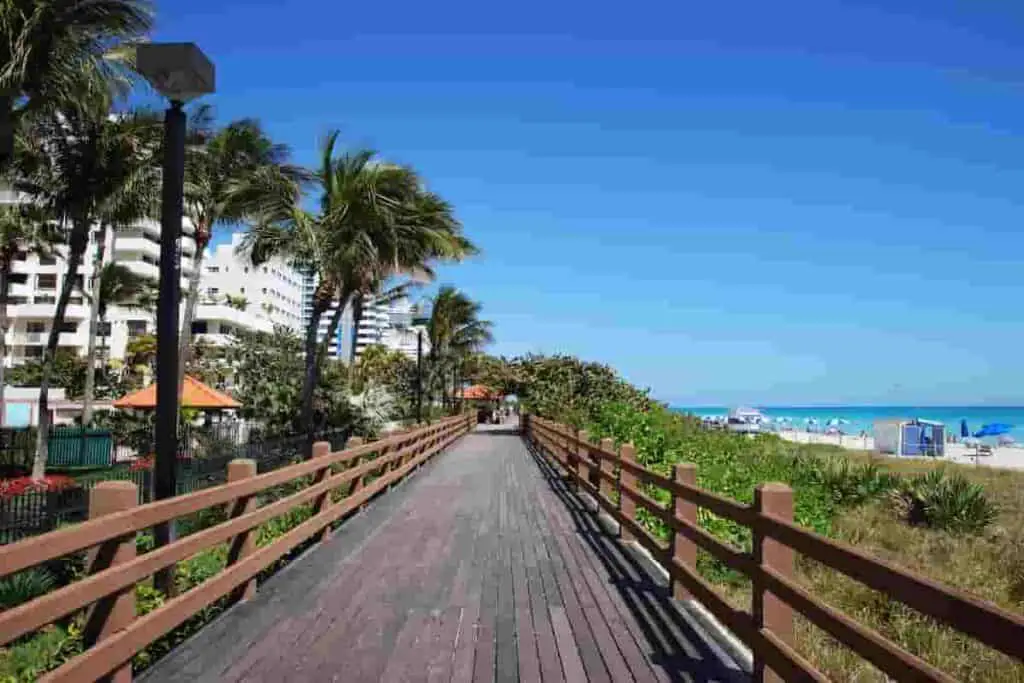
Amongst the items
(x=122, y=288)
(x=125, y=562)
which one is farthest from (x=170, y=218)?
(x=122, y=288)

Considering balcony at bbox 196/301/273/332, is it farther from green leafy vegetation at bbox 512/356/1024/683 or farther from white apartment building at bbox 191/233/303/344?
green leafy vegetation at bbox 512/356/1024/683

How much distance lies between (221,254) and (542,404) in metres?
91.3

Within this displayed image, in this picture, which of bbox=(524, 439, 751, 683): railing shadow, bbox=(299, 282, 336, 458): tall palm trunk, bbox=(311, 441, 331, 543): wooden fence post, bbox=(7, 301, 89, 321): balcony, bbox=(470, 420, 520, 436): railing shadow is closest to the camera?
bbox=(524, 439, 751, 683): railing shadow

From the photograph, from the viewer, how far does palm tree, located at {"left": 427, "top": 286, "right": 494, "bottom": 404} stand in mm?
49594

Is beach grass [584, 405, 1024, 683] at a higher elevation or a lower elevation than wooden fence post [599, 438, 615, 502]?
lower

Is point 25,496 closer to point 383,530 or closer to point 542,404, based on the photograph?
point 383,530

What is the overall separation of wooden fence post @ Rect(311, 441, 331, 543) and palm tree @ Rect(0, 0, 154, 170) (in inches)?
230

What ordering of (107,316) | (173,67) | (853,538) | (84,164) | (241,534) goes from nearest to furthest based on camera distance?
1. (173,67)
2. (241,534)
3. (853,538)
4. (84,164)
5. (107,316)

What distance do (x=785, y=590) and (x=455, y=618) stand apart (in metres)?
2.66

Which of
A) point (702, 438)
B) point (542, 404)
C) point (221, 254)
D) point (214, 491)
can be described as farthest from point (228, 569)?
point (221, 254)

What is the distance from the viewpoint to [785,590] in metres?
4.53

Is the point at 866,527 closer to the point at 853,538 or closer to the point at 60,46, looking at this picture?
the point at 853,538

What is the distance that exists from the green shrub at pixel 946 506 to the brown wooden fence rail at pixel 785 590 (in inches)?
432

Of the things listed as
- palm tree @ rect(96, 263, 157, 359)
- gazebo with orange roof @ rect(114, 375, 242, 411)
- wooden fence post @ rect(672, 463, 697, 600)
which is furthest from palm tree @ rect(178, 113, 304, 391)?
palm tree @ rect(96, 263, 157, 359)
